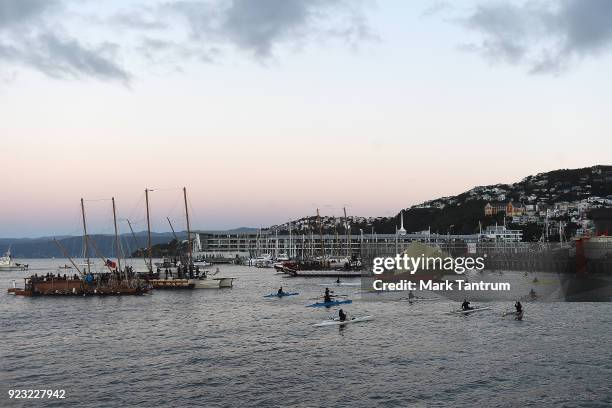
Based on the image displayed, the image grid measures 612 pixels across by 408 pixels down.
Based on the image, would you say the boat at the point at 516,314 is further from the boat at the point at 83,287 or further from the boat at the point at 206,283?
the boat at the point at 206,283

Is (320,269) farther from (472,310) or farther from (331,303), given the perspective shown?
(472,310)

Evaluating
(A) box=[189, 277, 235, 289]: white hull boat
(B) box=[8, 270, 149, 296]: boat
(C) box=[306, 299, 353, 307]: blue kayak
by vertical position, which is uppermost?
(B) box=[8, 270, 149, 296]: boat

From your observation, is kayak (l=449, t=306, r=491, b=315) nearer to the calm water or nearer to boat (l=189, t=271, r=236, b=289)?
the calm water

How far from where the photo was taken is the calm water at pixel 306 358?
34.7 metres

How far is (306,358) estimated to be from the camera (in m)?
45.0

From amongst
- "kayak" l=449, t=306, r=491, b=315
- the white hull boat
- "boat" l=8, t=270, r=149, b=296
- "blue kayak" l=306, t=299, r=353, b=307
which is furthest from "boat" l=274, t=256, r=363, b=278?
"kayak" l=449, t=306, r=491, b=315

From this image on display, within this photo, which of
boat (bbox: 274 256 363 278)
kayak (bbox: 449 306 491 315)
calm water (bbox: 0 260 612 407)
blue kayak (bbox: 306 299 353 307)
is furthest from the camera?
boat (bbox: 274 256 363 278)

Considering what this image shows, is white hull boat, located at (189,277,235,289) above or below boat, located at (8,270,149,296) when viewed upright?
below

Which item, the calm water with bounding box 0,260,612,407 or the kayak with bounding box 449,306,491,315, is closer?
the calm water with bounding box 0,260,612,407

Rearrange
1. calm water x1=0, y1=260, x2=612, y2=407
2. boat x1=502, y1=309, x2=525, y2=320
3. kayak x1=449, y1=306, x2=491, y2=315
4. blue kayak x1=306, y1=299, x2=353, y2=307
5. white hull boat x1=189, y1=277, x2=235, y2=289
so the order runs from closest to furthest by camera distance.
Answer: calm water x1=0, y1=260, x2=612, y2=407 < boat x1=502, y1=309, x2=525, y2=320 < kayak x1=449, y1=306, x2=491, y2=315 < blue kayak x1=306, y1=299, x2=353, y2=307 < white hull boat x1=189, y1=277, x2=235, y2=289

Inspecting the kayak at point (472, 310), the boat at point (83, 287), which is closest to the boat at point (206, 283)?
the boat at point (83, 287)

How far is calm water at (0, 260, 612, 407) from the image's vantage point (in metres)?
34.7

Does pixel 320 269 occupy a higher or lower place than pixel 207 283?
lower

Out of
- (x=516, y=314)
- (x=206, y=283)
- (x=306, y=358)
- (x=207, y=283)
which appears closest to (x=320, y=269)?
(x=207, y=283)
